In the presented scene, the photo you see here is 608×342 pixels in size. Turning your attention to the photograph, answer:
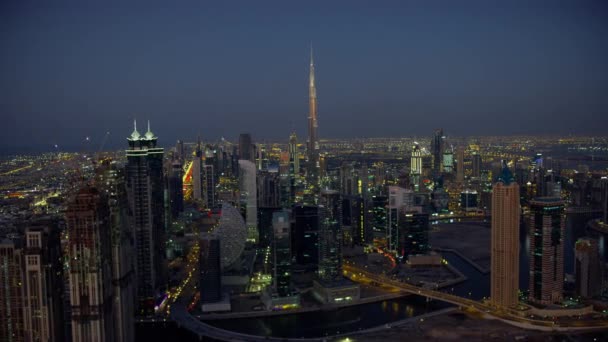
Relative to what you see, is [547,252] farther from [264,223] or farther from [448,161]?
[448,161]

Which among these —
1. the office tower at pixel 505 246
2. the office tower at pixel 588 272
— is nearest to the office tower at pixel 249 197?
the office tower at pixel 505 246

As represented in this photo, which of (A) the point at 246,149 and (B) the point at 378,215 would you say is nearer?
(B) the point at 378,215

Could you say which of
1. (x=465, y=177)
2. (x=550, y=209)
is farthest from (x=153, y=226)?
(x=465, y=177)

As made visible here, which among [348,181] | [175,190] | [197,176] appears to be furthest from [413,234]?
[197,176]

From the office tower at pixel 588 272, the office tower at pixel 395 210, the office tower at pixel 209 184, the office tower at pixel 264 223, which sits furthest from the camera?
the office tower at pixel 209 184

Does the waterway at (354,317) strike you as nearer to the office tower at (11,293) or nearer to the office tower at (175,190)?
the office tower at (11,293)

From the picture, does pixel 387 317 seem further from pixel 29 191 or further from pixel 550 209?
pixel 29 191

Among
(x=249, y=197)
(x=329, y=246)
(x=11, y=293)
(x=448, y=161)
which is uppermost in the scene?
(x=448, y=161)
